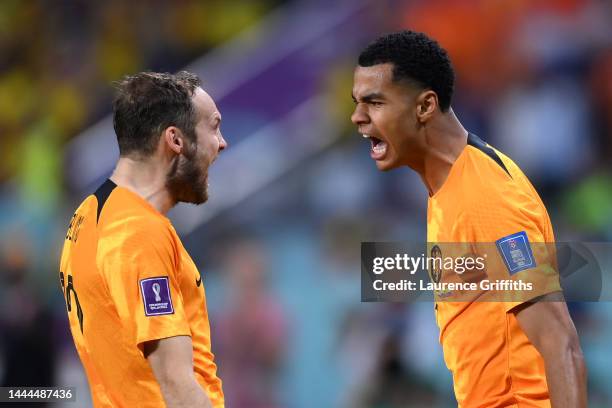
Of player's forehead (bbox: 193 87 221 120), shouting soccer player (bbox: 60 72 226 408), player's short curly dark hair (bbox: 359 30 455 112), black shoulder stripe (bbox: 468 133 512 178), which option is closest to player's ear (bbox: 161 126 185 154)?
shouting soccer player (bbox: 60 72 226 408)

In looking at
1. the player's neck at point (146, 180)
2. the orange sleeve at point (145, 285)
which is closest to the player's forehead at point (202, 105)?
the player's neck at point (146, 180)

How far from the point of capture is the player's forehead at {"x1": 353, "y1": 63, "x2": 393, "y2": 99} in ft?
12.2

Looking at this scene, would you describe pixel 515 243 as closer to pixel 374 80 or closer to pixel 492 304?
pixel 492 304

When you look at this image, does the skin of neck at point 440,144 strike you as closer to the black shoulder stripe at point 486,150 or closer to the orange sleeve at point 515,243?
the black shoulder stripe at point 486,150

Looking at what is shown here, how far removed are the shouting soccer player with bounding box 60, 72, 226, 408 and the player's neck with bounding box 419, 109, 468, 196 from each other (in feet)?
2.76

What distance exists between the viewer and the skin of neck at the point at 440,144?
3666 millimetres

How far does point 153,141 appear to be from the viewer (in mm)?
3266

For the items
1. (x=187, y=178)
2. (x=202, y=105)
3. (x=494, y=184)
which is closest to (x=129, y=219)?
(x=187, y=178)

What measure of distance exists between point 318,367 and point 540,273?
14.5ft

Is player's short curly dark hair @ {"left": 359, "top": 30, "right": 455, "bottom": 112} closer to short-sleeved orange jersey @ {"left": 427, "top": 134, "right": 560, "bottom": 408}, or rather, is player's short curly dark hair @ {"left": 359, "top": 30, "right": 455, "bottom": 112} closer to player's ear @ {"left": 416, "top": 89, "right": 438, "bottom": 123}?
player's ear @ {"left": 416, "top": 89, "right": 438, "bottom": 123}

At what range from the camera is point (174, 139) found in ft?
10.8

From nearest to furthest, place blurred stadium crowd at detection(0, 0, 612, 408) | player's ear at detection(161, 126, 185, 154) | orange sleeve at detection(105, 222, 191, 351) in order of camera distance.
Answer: orange sleeve at detection(105, 222, 191, 351)
player's ear at detection(161, 126, 185, 154)
blurred stadium crowd at detection(0, 0, 612, 408)

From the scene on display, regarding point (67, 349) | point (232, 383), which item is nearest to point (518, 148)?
point (232, 383)

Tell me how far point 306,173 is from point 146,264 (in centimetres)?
520
